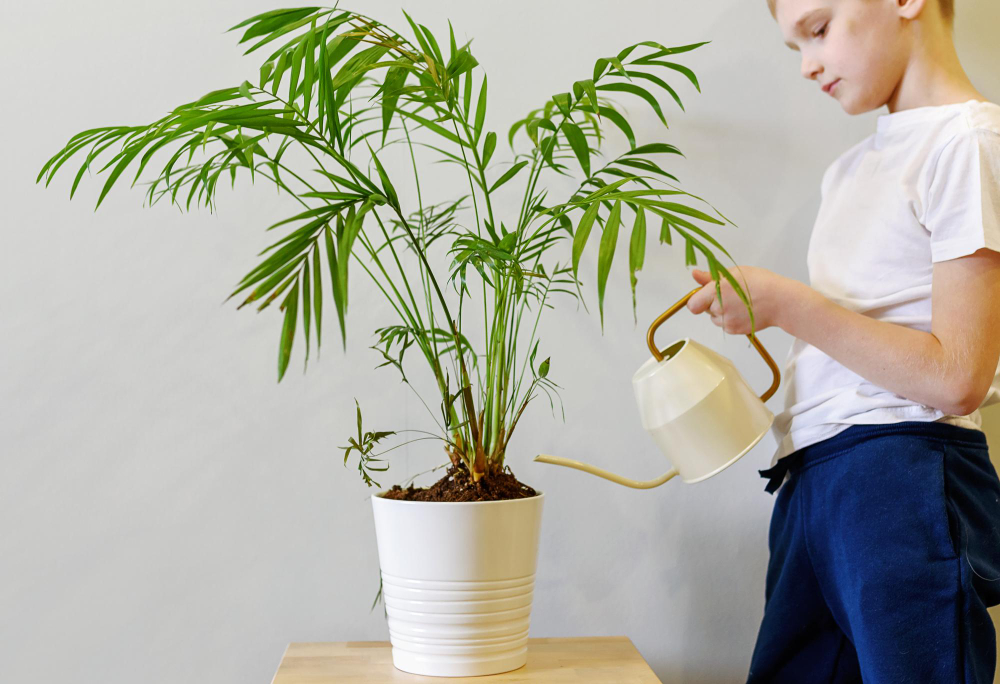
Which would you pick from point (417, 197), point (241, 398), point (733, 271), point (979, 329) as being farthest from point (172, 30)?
point (979, 329)

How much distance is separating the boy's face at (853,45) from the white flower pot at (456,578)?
1.90 feet

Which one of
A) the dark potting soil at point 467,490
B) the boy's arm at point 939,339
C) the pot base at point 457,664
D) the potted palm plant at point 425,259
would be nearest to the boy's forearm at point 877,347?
the boy's arm at point 939,339

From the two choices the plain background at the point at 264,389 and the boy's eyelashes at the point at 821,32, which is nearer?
the boy's eyelashes at the point at 821,32

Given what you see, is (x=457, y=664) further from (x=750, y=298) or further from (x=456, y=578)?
(x=750, y=298)

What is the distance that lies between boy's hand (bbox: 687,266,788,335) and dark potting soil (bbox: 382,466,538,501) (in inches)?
10.8

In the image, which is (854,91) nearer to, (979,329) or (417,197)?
(979,329)

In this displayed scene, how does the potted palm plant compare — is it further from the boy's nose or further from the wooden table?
the boy's nose

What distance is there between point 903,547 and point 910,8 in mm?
565

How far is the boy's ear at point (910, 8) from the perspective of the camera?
0.90 m

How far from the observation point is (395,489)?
0.95 metres

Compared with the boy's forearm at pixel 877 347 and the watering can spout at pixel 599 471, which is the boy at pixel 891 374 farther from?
the watering can spout at pixel 599 471

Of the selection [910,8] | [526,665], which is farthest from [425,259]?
[910,8]

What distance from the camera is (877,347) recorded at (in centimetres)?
85

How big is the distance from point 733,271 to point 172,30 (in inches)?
31.1
